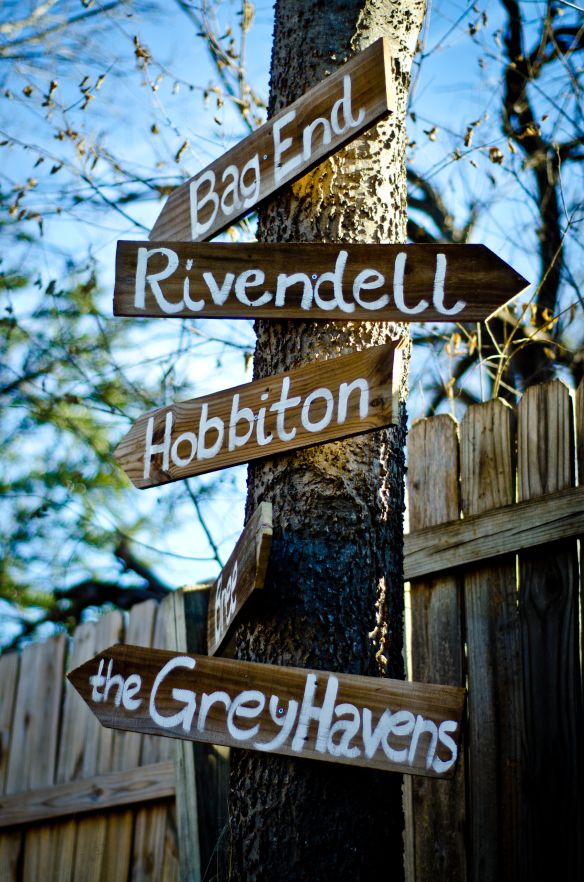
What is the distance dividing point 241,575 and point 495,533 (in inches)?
43.8

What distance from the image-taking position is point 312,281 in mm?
2184

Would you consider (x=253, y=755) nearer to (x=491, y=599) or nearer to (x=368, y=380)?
(x=368, y=380)

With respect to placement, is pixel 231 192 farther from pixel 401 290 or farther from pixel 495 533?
pixel 495 533

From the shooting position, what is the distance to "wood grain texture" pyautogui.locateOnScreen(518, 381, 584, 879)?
2.57m

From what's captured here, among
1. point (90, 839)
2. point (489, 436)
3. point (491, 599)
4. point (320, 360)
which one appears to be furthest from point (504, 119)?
point (90, 839)

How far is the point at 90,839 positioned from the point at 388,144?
3.04 meters

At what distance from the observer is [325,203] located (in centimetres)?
230

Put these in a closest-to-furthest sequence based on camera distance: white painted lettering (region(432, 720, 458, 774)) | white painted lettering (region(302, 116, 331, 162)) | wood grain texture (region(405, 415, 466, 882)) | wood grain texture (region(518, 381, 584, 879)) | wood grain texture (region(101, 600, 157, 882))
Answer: white painted lettering (region(432, 720, 458, 774))
white painted lettering (region(302, 116, 331, 162))
wood grain texture (region(518, 381, 584, 879))
wood grain texture (region(405, 415, 466, 882))
wood grain texture (region(101, 600, 157, 882))

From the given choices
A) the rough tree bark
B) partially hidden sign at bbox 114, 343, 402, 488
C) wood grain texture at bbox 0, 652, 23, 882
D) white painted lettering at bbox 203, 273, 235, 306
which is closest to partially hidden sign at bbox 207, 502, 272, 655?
the rough tree bark

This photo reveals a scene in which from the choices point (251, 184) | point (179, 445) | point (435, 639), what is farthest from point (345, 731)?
point (251, 184)

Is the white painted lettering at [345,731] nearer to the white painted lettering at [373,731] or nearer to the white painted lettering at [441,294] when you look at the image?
the white painted lettering at [373,731]

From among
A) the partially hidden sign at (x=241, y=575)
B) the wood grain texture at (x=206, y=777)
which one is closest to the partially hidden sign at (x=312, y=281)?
the partially hidden sign at (x=241, y=575)

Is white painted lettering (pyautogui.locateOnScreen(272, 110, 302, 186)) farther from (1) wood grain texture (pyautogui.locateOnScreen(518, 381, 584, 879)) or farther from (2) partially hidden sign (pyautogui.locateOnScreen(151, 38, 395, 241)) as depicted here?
(1) wood grain texture (pyautogui.locateOnScreen(518, 381, 584, 879))

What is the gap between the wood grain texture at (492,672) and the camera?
8.77 feet
